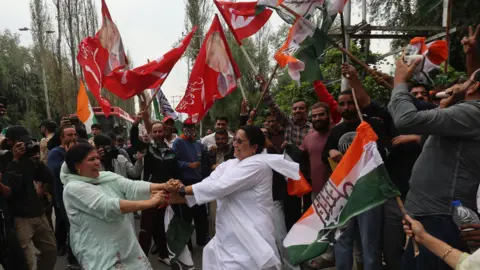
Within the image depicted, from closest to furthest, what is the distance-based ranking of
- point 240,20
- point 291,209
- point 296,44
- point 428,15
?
point 296,44 < point 291,209 < point 240,20 < point 428,15

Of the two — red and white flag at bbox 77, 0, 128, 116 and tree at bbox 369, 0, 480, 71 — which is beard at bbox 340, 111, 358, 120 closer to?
red and white flag at bbox 77, 0, 128, 116

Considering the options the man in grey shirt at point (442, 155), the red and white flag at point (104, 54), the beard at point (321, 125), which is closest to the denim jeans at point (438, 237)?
the man in grey shirt at point (442, 155)

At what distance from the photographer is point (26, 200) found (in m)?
4.26

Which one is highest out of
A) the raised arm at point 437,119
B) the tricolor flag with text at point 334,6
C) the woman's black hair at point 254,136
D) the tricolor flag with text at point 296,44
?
the tricolor flag with text at point 334,6

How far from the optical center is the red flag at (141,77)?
5.31 metres

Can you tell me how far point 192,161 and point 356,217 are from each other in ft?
8.63

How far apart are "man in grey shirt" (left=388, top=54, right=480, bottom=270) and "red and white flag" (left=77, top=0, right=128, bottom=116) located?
3.92 m

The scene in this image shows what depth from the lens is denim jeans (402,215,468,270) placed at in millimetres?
2541

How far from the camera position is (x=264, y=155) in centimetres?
363

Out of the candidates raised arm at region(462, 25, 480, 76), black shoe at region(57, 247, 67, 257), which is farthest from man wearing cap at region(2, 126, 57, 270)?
raised arm at region(462, 25, 480, 76)

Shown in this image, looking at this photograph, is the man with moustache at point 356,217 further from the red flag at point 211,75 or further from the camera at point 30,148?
the camera at point 30,148

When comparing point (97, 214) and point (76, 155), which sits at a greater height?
point (76, 155)

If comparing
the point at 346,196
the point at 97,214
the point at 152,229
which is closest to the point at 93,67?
the point at 152,229

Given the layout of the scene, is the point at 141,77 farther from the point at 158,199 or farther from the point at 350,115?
the point at 158,199
